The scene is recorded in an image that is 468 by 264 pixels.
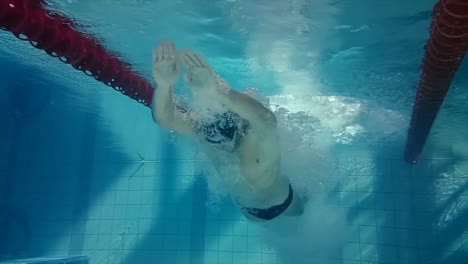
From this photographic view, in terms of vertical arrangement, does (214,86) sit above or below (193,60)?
below

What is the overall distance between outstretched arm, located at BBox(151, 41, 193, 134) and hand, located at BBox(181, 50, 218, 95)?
19cm

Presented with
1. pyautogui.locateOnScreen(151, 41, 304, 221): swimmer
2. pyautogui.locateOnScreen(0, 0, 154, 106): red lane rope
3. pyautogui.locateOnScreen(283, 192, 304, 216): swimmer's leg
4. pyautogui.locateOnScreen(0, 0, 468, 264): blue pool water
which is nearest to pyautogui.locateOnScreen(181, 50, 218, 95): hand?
pyautogui.locateOnScreen(151, 41, 304, 221): swimmer

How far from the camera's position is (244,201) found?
5.51 m

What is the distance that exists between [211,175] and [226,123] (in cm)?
1003

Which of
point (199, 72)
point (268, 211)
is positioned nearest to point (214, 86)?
point (199, 72)

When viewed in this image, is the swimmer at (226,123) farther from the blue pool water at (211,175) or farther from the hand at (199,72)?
the blue pool water at (211,175)

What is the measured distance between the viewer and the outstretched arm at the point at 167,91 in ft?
12.5

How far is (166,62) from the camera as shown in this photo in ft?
12.6

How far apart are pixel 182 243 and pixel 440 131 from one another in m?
13.1

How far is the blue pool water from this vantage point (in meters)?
9.49

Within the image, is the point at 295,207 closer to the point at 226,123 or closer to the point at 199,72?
the point at 226,123

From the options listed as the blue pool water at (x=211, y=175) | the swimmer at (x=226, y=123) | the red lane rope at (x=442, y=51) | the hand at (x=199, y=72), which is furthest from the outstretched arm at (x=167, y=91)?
the blue pool water at (x=211, y=175)

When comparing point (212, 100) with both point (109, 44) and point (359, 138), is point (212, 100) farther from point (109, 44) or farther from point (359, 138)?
point (359, 138)

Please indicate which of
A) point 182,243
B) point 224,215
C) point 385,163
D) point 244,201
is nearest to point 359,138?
point 385,163
